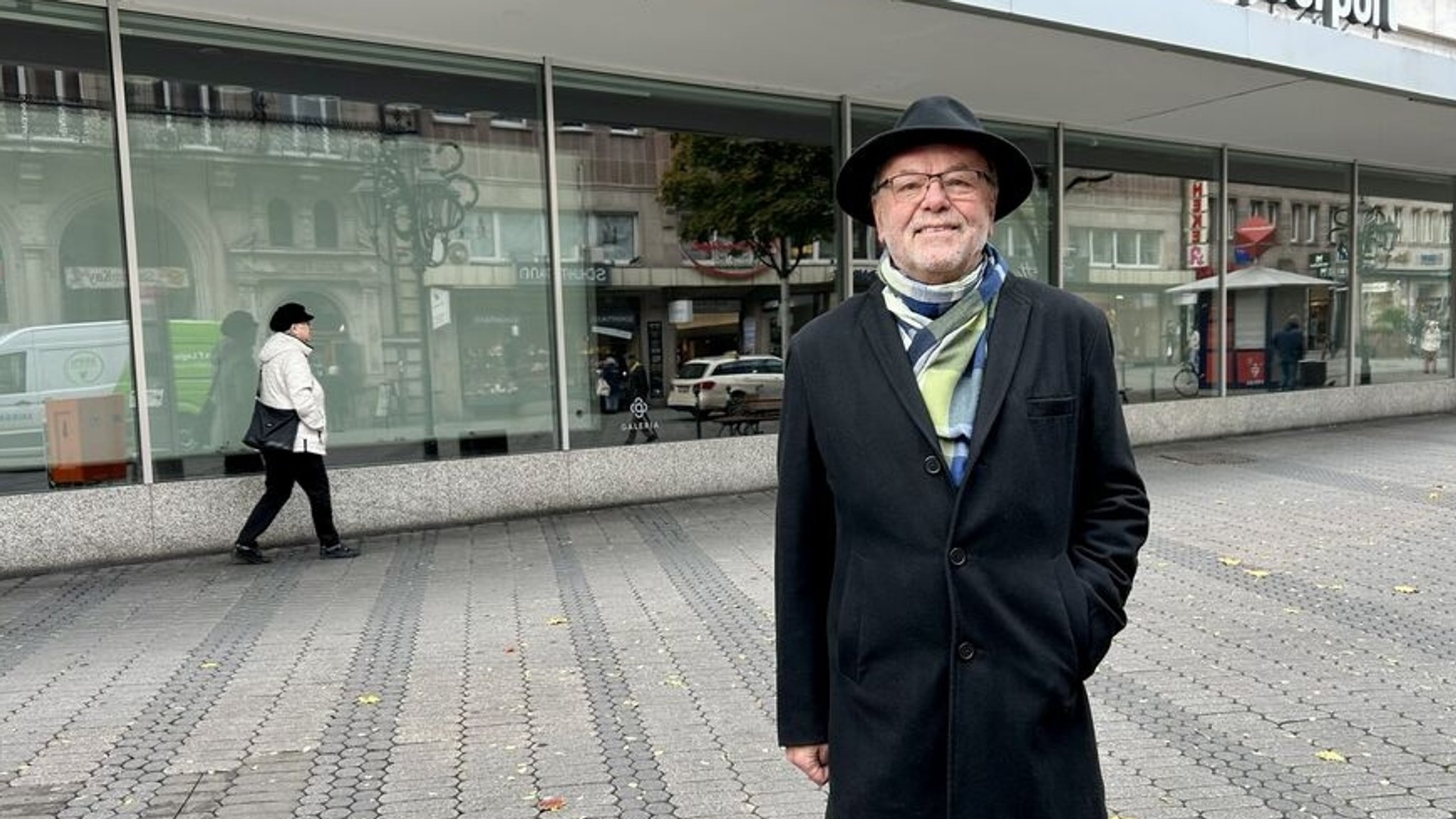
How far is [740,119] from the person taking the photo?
9984mm

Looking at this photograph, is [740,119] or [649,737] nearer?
[649,737]

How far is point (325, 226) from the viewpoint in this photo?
8.55 meters

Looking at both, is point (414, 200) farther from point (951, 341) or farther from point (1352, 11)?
point (1352, 11)

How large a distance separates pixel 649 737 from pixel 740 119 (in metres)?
7.33

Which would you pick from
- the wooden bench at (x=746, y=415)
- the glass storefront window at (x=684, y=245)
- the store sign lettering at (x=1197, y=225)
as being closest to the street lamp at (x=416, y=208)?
the glass storefront window at (x=684, y=245)

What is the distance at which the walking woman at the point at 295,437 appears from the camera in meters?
7.15

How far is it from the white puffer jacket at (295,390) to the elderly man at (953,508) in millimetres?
6013

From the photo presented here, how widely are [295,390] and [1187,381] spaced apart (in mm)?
11186

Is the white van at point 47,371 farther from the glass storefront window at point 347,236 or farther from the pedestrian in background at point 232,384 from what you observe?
the pedestrian in background at point 232,384

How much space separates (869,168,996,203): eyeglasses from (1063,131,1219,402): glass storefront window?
11176 millimetres

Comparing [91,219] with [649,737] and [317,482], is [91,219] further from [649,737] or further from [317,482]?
[649,737]

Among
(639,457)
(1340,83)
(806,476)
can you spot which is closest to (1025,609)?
(806,476)

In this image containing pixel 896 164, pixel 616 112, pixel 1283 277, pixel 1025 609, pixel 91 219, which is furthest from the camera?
pixel 1283 277

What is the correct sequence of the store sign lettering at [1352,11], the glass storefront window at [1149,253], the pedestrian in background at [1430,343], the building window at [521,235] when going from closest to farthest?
the building window at [521,235]
the store sign lettering at [1352,11]
the glass storefront window at [1149,253]
the pedestrian in background at [1430,343]
